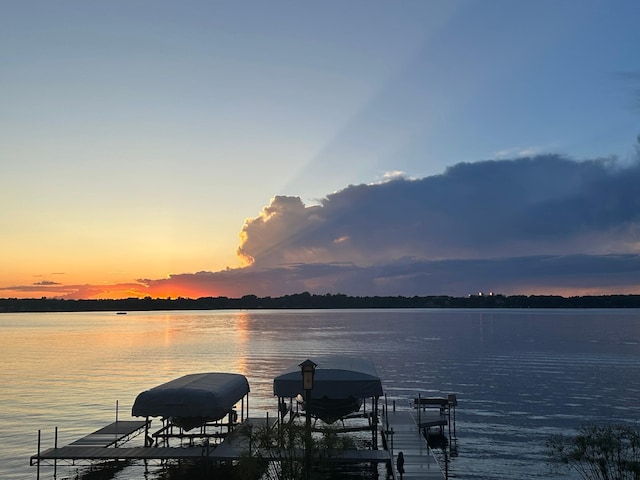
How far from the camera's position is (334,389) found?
33094 millimetres

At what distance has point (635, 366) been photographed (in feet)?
322

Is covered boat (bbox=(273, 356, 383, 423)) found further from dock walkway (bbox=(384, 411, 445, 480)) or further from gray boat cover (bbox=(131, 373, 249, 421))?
dock walkway (bbox=(384, 411, 445, 480))

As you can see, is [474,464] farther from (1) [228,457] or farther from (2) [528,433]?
(1) [228,457]

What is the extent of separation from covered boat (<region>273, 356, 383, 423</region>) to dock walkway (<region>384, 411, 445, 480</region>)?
3.64 metres

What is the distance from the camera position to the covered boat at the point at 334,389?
3303 centimetres

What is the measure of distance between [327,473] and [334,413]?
14.5 feet

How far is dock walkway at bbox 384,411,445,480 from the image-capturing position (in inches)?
1236

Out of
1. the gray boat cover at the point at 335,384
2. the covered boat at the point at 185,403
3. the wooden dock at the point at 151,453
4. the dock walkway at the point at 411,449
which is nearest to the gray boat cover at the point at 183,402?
the covered boat at the point at 185,403

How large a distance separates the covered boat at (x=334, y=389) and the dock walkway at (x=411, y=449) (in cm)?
364

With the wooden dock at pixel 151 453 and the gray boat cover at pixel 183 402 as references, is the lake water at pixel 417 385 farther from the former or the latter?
the gray boat cover at pixel 183 402

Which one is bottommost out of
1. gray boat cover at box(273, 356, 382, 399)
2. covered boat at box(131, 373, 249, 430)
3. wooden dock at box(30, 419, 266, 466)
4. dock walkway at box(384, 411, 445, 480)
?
dock walkway at box(384, 411, 445, 480)

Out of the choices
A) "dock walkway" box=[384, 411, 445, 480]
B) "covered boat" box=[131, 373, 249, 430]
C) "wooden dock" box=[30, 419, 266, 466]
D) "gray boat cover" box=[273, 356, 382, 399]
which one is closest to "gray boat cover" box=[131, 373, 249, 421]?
"covered boat" box=[131, 373, 249, 430]

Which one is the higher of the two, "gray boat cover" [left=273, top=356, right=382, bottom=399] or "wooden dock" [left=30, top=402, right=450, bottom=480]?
"gray boat cover" [left=273, top=356, right=382, bottom=399]

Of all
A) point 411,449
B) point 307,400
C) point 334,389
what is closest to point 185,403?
point 334,389
